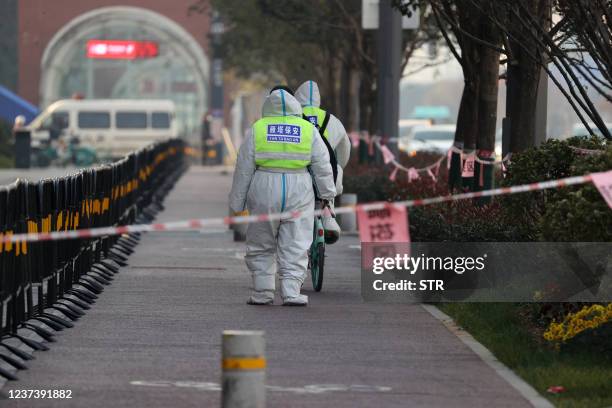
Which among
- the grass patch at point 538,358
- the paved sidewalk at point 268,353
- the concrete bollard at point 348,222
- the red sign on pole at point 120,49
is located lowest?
the concrete bollard at point 348,222

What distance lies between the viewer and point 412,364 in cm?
1124

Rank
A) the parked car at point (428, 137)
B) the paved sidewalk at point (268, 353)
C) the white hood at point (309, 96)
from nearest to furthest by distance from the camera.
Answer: the paved sidewalk at point (268, 353) < the white hood at point (309, 96) < the parked car at point (428, 137)

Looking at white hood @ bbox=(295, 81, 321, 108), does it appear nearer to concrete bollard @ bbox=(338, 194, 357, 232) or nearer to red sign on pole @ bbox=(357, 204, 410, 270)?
red sign on pole @ bbox=(357, 204, 410, 270)

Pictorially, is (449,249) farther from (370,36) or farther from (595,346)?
(370,36)

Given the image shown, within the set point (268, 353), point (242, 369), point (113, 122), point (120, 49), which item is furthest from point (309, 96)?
point (120, 49)

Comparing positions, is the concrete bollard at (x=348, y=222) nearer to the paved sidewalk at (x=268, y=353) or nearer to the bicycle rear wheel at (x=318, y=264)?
the paved sidewalk at (x=268, y=353)

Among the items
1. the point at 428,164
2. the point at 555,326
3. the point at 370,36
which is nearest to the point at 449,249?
the point at 555,326

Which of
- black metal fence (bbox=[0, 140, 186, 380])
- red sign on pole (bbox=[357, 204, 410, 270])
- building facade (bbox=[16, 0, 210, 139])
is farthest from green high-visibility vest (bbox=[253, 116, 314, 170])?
building facade (bbox=[16, 0, 210, 139])

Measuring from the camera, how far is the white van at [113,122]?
6281 cm

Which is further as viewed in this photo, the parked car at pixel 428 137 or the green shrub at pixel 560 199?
the parked car at pixel 428 137

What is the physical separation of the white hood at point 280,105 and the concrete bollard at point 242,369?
6606 millimetres

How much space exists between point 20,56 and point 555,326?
73097 millimetres

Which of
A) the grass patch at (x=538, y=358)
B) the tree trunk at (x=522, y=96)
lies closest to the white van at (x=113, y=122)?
the tree trunk at (x=522, y=96)

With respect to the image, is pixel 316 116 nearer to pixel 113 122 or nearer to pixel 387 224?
pixel 387 224
